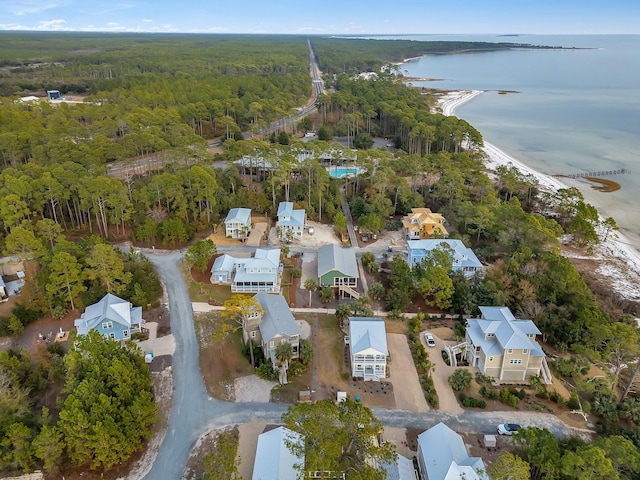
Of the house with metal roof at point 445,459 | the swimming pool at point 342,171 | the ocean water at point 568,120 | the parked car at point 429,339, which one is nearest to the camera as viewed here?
the house with metal roof at point 445,459

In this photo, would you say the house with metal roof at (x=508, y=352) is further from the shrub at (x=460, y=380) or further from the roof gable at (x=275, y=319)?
the roof gable at (x=275, y=319)

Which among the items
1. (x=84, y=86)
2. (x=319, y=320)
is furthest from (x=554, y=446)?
(x=84, y=86)

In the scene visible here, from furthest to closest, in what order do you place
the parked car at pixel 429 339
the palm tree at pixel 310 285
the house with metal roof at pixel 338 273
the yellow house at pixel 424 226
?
the yellow house at pixel 424 226
the house with metal roof at pixel 338 273
the palm tree at pixel 310 285
the parked car at pixel 429 339

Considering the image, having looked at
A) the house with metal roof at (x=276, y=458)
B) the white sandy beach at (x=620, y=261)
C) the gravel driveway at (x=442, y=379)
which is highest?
the house with metal roof at (x=276, y=458)

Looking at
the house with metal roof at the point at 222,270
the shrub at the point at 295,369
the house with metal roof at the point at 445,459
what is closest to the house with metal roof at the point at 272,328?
the shrub at the point at 295,369

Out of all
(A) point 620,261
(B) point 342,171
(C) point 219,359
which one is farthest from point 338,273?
(A) point 620,261

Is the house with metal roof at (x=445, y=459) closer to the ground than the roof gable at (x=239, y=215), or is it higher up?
closer to the ground

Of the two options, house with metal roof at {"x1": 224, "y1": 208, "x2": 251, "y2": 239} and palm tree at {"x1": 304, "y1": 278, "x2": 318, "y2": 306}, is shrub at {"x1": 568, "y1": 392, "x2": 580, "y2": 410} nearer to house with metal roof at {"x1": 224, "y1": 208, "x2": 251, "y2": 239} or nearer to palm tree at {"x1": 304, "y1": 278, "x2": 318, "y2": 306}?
palm tree at {"x1": 304, "y1": 278, "x2": 318, "y2": 306}

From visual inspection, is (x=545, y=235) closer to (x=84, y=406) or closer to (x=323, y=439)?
(x=323, y=439)
